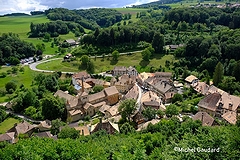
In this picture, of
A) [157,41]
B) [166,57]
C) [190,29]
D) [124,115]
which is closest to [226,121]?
[124,115]

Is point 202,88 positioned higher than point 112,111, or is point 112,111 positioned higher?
point 202,88

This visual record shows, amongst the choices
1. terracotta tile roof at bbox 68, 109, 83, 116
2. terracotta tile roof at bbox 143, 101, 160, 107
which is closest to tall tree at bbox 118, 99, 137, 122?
terracotta tile roof at bbox 143, 101, 160, 107

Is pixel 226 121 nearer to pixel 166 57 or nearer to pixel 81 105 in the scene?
pixel 81 105

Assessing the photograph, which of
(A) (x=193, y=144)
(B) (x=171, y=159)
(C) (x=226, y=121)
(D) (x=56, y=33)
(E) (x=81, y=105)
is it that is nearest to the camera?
(B) (x=171, y=159)

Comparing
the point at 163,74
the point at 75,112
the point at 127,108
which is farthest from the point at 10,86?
the point at 163,74

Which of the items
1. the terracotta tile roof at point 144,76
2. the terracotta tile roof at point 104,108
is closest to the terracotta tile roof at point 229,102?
the terracotta tile roof at point 144,76

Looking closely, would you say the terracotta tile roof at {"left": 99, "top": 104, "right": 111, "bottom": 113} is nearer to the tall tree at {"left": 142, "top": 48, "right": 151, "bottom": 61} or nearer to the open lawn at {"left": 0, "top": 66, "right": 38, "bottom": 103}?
the open lawn at {"left": 0, "top": 66, "right": 38, "bottom": 103}

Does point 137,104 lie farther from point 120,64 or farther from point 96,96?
point 120,64
